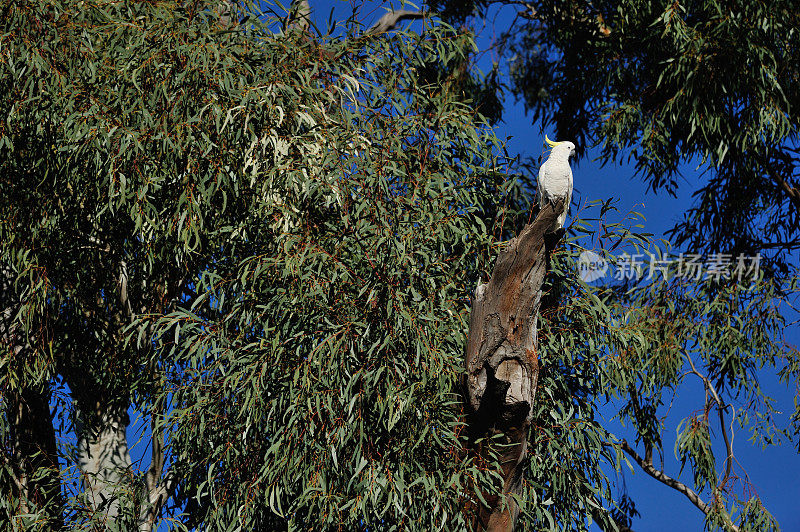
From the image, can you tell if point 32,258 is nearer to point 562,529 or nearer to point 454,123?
point 454,123

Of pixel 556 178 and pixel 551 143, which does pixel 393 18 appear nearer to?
pixel 551 143

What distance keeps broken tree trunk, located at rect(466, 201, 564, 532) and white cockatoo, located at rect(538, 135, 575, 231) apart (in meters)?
0.14

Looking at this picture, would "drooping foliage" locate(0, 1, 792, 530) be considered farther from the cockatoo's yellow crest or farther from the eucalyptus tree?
the cockatoo's yellow crest

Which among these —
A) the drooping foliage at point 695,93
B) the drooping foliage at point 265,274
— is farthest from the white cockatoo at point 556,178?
the drooping foliage at point 695,93

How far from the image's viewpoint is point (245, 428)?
380 centimetres

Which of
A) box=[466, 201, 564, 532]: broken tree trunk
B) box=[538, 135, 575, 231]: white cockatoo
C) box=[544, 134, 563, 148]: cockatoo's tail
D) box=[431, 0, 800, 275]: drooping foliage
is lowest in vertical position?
box=[466, 201, 564, 532]: broken tree trunk

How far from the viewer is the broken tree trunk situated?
2.71 m

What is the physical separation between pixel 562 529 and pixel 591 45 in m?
4.31

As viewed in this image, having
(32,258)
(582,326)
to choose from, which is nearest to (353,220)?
(582,326)

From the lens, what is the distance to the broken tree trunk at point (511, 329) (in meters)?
2.71

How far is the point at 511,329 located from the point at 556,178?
25.9 inches

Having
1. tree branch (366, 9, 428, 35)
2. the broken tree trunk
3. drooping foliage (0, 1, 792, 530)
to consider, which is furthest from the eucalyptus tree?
tree branch (366, 9, 428, 35)

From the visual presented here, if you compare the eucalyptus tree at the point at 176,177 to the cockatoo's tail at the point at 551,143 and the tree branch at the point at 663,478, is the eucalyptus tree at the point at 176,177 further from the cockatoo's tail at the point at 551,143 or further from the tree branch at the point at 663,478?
the tree branch at the point at 663,478

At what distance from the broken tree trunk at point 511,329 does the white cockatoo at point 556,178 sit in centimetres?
14
